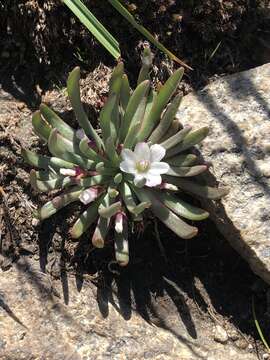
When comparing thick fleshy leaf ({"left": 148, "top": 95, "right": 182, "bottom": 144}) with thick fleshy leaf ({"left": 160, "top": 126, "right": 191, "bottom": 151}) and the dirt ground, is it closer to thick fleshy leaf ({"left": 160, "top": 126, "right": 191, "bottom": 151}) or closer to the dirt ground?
thick fleshy leaf ({"left": 160, "top": 126, "right": 191, "bottom": 151})

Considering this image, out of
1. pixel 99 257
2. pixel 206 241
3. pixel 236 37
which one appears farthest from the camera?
pixel 236 37

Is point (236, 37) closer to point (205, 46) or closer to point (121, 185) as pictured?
point (205, 46)

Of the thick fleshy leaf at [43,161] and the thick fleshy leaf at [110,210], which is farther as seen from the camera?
the thick fleshy leaf at [43,161]

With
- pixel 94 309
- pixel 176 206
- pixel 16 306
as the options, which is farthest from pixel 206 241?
pixel 16 306

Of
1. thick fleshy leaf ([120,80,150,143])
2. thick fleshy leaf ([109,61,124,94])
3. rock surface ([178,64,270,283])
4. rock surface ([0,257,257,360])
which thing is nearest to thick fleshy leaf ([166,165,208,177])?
rock surface ([178,64,270,283])

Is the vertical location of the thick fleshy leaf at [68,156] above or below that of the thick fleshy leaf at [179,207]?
above

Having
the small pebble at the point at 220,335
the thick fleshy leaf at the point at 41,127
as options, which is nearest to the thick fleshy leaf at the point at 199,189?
the thick fleshy leaf at the point at 41,127

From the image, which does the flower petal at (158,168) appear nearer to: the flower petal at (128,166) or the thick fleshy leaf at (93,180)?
the flower petal at (128,166)

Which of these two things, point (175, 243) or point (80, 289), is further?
point (175, 243)
